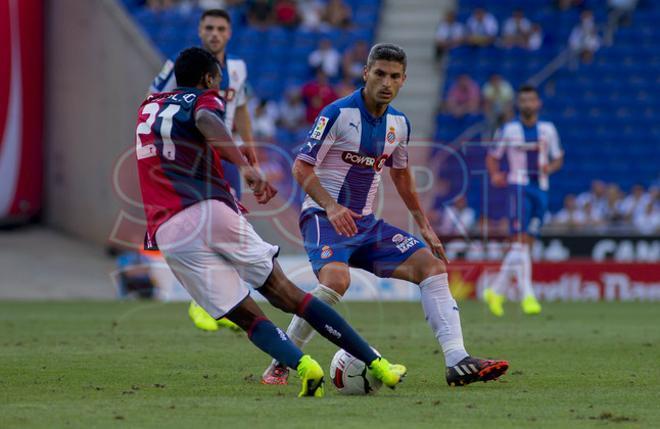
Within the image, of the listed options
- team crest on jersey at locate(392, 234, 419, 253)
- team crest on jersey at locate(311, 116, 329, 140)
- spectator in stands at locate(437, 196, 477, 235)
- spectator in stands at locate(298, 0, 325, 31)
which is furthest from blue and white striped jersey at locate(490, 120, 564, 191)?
spectator in stands at locate(298, 0, 325, 31)

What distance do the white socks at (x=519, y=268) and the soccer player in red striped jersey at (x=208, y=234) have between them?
331 inches

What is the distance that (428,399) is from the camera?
7242 mm

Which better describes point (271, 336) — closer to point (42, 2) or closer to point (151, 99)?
point (151, 99)

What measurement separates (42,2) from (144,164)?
1576cm

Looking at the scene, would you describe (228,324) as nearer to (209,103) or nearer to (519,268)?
(209,103)

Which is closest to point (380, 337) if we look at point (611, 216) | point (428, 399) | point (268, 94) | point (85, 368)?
point (85, 368)

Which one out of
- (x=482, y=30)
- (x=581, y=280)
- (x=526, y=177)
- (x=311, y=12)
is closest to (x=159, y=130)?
(x=526, y=177)

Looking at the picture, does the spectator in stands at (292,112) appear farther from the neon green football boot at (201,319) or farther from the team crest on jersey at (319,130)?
the team crest on jersey at (319,130)

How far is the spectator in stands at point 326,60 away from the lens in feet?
81.1

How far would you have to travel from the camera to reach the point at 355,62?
961 inches

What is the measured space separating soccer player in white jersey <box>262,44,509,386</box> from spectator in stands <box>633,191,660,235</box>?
12.4 meters

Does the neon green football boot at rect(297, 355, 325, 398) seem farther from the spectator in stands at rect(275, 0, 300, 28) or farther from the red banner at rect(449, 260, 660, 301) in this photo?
the spectator in stands at rect(275, 0, 300, 28)

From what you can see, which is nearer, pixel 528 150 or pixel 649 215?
pixel 528 150

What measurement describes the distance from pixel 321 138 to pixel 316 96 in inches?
591
